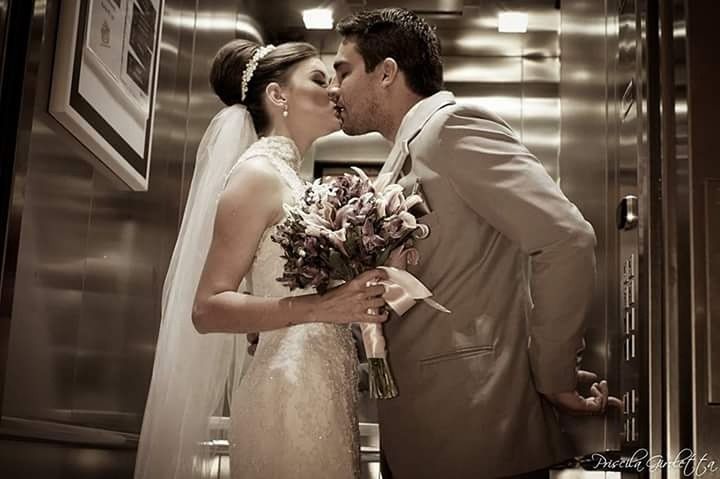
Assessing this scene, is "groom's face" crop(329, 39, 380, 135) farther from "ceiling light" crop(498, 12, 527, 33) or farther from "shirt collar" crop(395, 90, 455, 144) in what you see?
"ceiling light" crop(498, 12, 527, 33)

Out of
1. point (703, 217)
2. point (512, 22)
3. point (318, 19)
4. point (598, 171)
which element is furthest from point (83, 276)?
point (512, 22)

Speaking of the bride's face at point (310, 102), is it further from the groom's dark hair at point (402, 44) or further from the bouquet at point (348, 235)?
the bouquet at point (348, 235)

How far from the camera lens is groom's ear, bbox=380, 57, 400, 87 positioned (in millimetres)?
2980

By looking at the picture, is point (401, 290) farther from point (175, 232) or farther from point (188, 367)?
point (175, 232)

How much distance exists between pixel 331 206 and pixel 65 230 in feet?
2.64

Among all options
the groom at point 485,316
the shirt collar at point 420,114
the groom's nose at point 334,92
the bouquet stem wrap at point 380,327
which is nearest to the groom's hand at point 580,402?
the groom at point 485,316

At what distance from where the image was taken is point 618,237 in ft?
7.75

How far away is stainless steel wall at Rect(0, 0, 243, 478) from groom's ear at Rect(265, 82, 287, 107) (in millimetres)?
591

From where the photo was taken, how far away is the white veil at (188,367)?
2764 mm

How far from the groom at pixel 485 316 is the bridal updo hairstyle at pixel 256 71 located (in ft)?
2.06

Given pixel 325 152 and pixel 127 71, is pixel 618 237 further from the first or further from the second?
pixel 325 152

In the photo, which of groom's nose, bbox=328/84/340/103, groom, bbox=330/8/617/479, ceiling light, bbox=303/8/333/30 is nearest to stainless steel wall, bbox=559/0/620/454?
groom, bbox=330/8/617/479

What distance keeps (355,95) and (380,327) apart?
37.2 inches

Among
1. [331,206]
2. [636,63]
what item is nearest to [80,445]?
[331,206]
